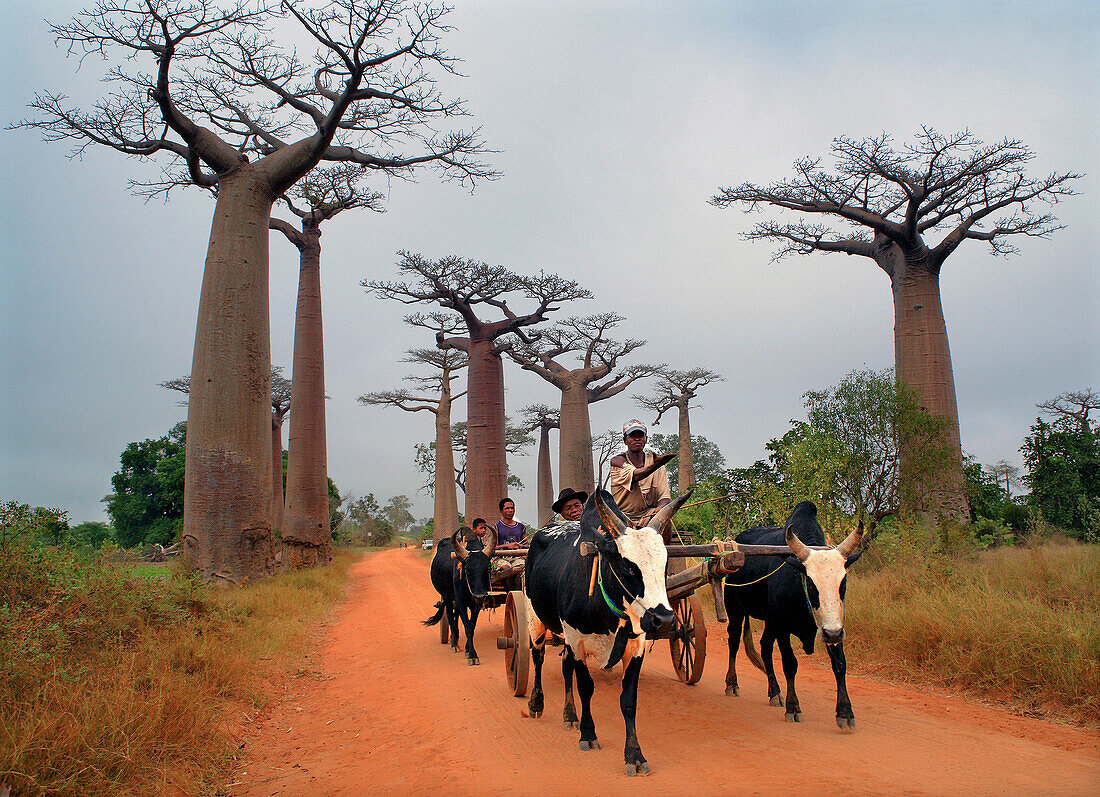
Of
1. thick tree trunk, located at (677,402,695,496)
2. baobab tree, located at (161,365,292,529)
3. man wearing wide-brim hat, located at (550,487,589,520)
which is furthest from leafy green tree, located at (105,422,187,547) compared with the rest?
man wearing wide-brim hat, located at (550,487,589,520)

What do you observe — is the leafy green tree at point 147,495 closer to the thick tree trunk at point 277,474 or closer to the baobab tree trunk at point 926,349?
the thick tree trunk at point 277,474

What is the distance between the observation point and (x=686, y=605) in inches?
209

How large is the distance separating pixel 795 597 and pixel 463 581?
3.69 m

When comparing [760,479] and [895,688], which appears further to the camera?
[760,479]

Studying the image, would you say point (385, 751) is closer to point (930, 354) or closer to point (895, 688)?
point (895, 688)

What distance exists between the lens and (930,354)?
1239 cm

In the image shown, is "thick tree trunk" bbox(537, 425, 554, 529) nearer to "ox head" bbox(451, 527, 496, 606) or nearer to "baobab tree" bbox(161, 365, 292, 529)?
"baobab tree" bbox(161, 365, 292, 529)

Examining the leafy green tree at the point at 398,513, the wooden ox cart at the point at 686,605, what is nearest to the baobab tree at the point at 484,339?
the wooden ox cart at the point at 686,605

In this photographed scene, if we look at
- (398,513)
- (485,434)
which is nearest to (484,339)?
(485,434)

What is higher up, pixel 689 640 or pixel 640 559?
pixel 640 559

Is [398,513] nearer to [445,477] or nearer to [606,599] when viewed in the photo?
[445,477]

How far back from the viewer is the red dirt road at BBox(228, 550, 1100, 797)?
11.1ft

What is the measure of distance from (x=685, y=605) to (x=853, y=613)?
7.63 feet

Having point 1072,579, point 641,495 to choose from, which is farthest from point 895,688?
point 1072,579
